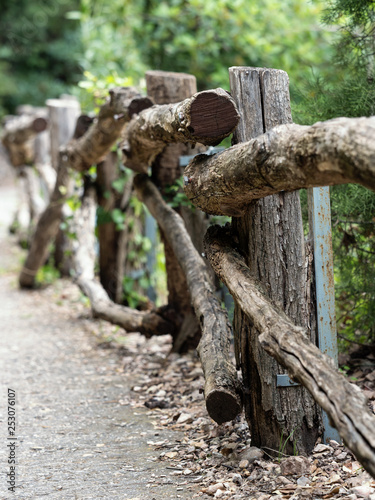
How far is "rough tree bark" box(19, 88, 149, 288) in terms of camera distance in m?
4.20

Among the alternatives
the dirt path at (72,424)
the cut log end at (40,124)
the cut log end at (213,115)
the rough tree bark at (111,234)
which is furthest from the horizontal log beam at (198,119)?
the cut log end at (40,124)

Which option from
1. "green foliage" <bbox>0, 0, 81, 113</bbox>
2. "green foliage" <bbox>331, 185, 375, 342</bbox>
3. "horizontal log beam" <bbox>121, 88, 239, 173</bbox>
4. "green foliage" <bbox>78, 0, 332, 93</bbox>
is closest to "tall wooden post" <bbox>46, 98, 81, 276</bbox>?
"green foliage" <bbox>78, 0, 332, 93</bbox>

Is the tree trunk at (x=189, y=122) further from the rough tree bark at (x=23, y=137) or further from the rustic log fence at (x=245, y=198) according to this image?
the rough tree bark at (x=23, y=137)

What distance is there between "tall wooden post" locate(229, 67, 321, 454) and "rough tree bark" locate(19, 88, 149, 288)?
1.40 metres

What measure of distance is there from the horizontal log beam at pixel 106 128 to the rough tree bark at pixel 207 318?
1.63 feet

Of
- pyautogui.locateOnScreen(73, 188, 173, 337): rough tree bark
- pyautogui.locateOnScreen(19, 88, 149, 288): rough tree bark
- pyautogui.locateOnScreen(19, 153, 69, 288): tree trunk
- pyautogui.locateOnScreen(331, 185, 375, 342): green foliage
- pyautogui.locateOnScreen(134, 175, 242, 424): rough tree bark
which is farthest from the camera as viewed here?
pyautogui.locateOnScreen(19, 153, 69, 288): tree trunk

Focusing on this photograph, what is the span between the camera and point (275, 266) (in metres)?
2.60

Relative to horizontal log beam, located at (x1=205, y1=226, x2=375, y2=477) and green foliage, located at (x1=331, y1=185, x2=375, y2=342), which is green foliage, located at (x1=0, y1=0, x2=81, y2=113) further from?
horizontal log beam, located at (x1=205, y1=226, x2=375, y2=477)

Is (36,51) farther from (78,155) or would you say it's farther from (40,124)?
(78,155)

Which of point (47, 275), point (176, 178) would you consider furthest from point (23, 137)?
Result: point (176, 178)

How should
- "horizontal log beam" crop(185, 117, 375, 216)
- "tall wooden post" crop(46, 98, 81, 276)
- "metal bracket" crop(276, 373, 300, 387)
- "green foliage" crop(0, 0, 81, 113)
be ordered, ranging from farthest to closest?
"green foliage" crop(0, 0, 81, 113) < "tall wooden post" crop(46, 98, 81, 276) < "metal bracket" crop(276, 373, 300, 387) < "horizontal log beam" crop(185, 117, 375, 216)

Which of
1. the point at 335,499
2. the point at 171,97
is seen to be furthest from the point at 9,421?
the point at 171,97

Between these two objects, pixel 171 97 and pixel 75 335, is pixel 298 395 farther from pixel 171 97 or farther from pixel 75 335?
pixel 75 335

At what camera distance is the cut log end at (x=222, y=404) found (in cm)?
242
